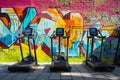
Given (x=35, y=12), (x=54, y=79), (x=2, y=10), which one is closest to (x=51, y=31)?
(x=35, y=12)

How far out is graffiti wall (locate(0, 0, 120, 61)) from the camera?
17.1 m

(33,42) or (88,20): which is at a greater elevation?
(88,20)

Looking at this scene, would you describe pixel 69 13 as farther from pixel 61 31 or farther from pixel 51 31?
pixel 61 31

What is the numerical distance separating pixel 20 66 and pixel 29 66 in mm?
363

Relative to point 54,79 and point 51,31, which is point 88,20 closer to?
point 51,31

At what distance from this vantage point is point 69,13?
17109 mm

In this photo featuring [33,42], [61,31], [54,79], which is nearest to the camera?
[54,79]

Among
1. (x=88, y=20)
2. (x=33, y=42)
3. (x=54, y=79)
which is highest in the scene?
(x=88, y=20)

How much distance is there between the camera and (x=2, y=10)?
17062 mm

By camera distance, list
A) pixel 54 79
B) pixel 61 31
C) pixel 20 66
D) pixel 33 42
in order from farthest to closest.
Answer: pixel 33 42 → pixel 61 31 → pixel 20 66 → pixel 54 79

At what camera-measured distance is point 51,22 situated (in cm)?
1709

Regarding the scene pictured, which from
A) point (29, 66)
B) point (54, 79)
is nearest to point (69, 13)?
point (29, 66)

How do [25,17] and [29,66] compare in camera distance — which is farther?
[25,17]

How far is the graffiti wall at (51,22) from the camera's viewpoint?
17.1 meters
